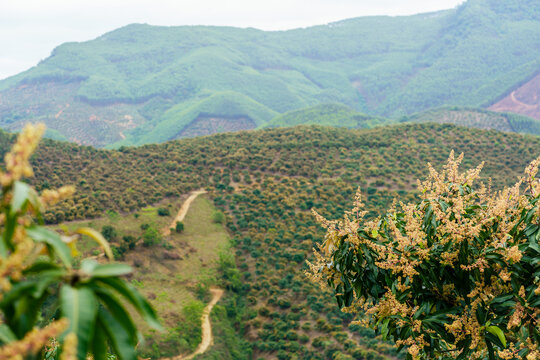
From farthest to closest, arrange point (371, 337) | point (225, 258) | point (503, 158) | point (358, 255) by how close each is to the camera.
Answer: point (503, 158)
point (225, 258)
point (371, 337)
point (358, 255)

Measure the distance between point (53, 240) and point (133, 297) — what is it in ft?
1.25

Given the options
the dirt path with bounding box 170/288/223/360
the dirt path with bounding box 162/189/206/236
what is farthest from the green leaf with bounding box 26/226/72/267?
the dirt path with bounding box 162/189/206/236

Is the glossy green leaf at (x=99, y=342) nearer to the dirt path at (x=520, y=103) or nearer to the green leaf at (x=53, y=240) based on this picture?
the green leaf at (x=53, y=240)

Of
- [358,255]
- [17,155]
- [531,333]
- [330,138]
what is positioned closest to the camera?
[17,155]

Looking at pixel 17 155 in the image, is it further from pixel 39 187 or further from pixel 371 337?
pixel 39 187

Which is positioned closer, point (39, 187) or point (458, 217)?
point (458, 217)

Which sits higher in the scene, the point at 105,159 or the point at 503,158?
the point at 105,159

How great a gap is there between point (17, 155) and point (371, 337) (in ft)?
68.3

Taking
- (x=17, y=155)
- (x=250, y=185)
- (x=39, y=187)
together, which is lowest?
(x=250, y=185)

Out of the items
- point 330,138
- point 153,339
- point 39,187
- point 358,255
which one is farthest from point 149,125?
point 358,255

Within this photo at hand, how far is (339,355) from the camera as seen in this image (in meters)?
17.3

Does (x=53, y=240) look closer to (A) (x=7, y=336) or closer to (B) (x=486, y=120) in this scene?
(A) (x=7, y=336)

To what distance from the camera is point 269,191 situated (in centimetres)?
3384

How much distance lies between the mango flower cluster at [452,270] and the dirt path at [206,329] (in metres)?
15.7
